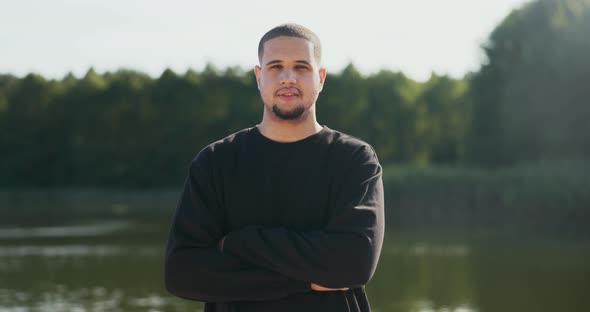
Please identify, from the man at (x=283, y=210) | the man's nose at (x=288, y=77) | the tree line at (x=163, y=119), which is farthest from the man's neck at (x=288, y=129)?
the tree line at (x=163, y=119)

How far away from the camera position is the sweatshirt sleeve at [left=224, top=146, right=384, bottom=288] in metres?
2.48

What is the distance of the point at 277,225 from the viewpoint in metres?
2.58

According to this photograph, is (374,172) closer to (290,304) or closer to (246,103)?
(290,304)

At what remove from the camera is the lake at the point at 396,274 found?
13.3 meters

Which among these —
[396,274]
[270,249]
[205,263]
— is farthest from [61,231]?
[270,249]

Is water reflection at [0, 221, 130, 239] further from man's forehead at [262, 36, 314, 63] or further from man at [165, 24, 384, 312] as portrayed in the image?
man's forehead at [262, 36, 314, 63]

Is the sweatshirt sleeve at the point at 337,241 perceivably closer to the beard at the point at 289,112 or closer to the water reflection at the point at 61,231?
the beard at the point at 289,112

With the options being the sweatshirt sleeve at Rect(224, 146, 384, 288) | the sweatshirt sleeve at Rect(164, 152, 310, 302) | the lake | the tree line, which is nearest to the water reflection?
the lake

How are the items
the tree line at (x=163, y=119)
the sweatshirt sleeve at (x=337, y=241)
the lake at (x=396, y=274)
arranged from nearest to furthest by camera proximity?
the sweatshirt sleeve at (x=337, y=241) → the lake at (x=396, y=274) → the tree line at (x=163, y=119)

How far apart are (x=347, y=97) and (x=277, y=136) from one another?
176ft

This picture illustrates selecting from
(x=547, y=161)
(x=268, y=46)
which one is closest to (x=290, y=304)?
(x=268, y=46)

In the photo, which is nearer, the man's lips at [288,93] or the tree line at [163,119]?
the man's lips at [288,93]

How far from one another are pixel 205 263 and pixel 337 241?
1.37ft

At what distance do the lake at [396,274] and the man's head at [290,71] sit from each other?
1067 cm
